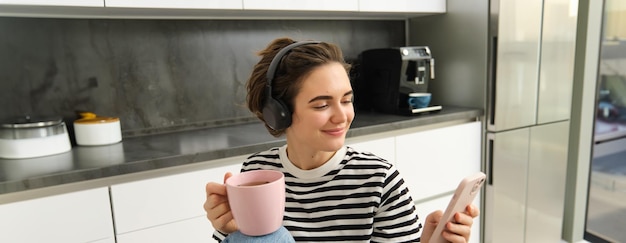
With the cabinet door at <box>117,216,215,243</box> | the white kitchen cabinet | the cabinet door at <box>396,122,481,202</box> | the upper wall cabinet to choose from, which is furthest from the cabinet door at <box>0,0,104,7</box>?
the cabinet door at <box>396,122,481,202</box>

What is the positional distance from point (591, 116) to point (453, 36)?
833mm

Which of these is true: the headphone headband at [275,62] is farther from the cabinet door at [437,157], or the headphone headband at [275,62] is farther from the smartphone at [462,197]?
the cabinet door at [437,157]

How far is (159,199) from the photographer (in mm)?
1388

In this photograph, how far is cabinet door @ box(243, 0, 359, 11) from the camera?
5.71 ft

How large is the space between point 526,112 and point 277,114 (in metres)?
1.72

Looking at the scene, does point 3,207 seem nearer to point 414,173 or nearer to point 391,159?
point 391,159

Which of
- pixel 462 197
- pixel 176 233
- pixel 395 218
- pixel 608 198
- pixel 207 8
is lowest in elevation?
pixel 608 198

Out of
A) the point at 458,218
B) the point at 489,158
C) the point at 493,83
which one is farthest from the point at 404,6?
the point at 458,218

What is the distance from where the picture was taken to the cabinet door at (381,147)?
5.92 ft

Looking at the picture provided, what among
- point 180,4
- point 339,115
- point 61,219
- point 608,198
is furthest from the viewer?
point 608,198

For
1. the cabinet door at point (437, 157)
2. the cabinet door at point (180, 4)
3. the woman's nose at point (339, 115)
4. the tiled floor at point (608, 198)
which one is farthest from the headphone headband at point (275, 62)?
the tiled floor at point (608, 198)

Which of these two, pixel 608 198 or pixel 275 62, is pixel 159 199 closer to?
pixel 275 62

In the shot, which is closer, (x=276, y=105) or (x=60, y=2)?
(x=276, y=105)

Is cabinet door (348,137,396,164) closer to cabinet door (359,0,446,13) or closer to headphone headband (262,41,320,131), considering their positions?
cabinet door (359,0,446,13)
